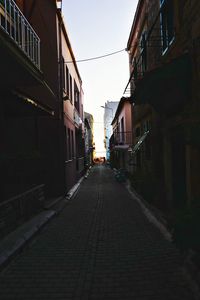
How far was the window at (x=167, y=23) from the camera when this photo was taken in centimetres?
1055

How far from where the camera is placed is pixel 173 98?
954cm

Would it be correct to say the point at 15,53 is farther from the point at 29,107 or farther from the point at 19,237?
the point at 29,107

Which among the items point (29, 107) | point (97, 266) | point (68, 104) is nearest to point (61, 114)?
point (68, 104)

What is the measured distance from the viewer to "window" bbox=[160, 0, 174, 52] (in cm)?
1055

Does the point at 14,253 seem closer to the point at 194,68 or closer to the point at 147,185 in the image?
the point at 194,68

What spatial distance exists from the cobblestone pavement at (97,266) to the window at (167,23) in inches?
190

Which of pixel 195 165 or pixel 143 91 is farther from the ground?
pixel 143 91

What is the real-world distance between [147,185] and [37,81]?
18.5 feet

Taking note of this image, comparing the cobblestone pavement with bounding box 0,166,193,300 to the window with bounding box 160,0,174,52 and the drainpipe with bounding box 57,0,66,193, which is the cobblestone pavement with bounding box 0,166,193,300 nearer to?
the window with bounding box 160,0,174,52

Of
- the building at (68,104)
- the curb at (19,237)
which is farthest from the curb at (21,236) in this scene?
the building at (68,104)

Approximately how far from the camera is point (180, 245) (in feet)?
16.4

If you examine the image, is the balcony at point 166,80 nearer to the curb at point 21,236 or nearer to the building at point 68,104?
the curb at point 21,236

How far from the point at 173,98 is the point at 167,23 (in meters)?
2.73

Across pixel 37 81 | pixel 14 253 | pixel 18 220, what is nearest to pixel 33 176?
pixel 18 220
